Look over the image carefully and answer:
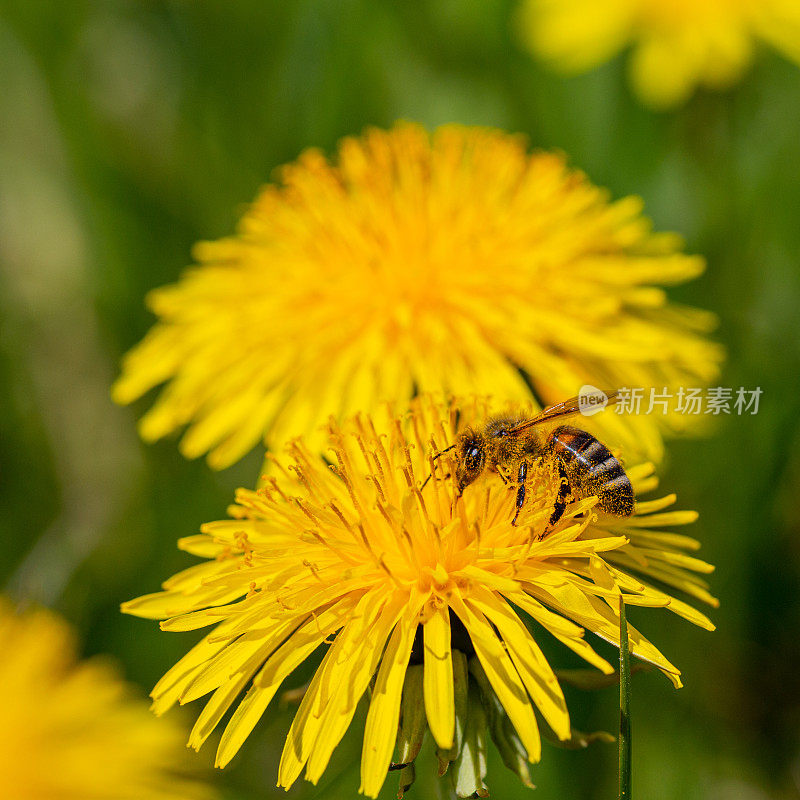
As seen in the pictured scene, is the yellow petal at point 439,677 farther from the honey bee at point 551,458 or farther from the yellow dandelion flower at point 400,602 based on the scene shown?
the honey bee at point 551,458

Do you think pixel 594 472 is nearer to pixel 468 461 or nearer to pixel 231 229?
pixel 468 461

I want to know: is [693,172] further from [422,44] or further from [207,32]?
[207,32]

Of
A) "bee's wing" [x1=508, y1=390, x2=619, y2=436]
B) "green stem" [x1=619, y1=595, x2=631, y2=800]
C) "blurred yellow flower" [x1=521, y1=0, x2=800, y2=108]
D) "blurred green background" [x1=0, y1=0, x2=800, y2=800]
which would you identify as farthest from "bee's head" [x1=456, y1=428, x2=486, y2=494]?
"blurred yellow flower" [x1=521, y1=0, x2=800, y2=108]

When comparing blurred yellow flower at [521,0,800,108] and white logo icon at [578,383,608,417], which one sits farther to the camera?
blurred yellow flower at [521,0,800,108]

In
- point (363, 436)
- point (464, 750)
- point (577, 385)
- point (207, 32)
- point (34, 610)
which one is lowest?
point (464, 750)

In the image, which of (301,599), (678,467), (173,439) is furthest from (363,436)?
(173,439)

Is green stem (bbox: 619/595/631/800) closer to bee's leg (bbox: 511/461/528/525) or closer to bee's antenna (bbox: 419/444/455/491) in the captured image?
bee's leg (bbox: 511/461/528/525)

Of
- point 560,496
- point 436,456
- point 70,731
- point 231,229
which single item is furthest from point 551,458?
point 231,229
